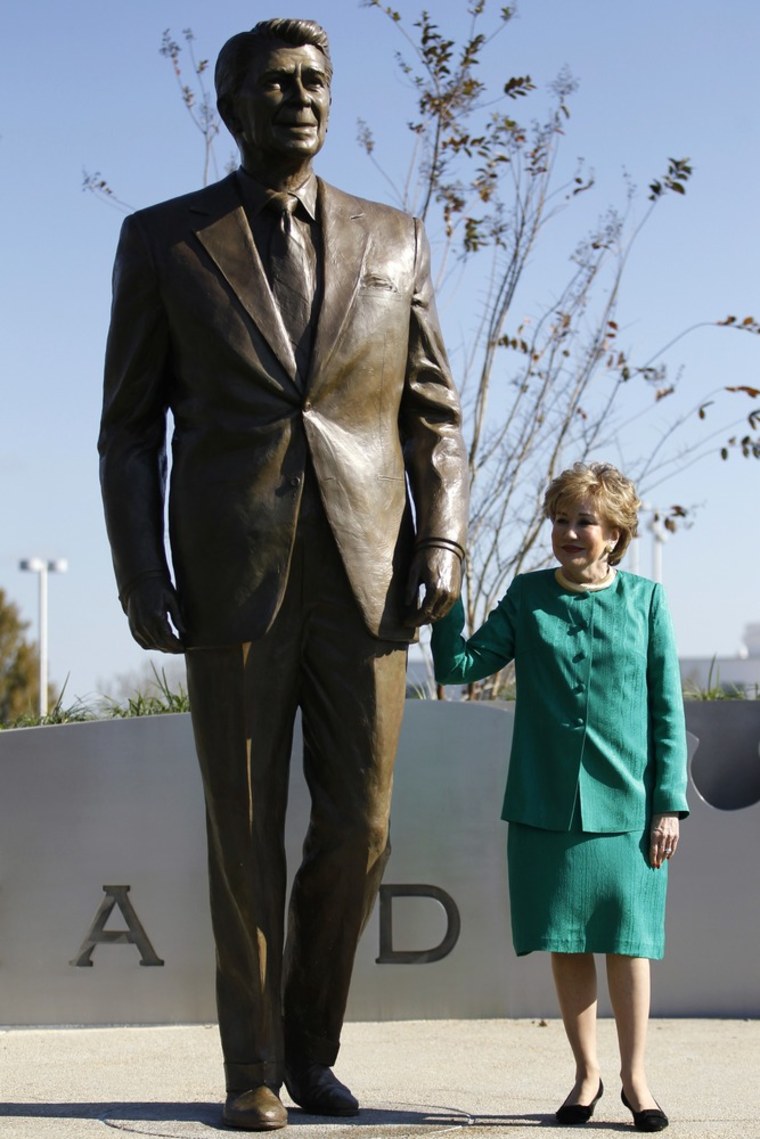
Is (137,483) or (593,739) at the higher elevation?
(137,483)

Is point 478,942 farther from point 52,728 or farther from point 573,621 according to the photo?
point 573,621

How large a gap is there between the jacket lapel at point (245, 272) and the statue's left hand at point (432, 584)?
582 millimetres

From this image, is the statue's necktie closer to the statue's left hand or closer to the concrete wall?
the statue's left hand

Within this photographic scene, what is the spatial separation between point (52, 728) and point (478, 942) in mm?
1800

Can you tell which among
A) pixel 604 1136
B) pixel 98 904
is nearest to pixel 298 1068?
pixel 604 1136

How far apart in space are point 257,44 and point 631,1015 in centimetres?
264

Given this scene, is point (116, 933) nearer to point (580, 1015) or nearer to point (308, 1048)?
point (308, 1048)

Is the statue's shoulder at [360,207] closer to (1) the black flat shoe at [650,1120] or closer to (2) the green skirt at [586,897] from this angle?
(2) the green skirt at [586,897]

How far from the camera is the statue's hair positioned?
4230 millimetres

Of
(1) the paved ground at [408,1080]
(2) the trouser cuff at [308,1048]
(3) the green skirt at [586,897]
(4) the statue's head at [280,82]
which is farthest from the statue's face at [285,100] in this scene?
(1) the paved ground at [408,1080]

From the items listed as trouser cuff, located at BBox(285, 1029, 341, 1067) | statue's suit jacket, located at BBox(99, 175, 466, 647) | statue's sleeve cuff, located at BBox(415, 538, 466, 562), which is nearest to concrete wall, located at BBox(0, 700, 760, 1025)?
trouser cuff, located at BBox(285, 1029, 341, 1067)

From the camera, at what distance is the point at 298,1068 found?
4.45m

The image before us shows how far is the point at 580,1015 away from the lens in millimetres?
4320

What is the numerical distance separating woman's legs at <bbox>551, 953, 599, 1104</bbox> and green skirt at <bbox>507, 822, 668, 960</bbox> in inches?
3.9
